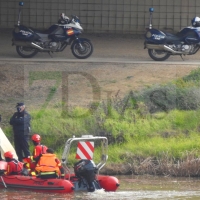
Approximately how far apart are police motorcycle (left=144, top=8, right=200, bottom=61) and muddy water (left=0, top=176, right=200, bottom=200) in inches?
283

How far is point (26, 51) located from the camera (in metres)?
26.3

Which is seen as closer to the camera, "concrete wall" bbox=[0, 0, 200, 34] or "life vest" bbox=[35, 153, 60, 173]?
"life vest" bbox=[35, 153, 60, 173]

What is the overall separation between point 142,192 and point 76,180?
4.40 ft

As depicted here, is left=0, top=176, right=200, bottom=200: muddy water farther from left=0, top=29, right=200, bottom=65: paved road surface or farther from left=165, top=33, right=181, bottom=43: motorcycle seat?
left=0, top=29, right=200, bottom=65: paved road surface

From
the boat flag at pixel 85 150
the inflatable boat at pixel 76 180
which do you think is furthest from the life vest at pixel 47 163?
the boat flag at pixel 85 150

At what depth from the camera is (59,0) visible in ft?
98.8

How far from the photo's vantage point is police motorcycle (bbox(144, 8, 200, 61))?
1018 inches

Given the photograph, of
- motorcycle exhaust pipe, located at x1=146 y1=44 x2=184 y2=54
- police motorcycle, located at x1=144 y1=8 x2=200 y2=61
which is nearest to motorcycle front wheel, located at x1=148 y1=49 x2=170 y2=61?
police motorcycle, located at x1=144 y1=8 x2=200 y2=61

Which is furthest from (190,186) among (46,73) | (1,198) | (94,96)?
(46,73)

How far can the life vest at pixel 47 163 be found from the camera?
17.6 m

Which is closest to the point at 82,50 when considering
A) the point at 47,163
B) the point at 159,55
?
the point at 159,55

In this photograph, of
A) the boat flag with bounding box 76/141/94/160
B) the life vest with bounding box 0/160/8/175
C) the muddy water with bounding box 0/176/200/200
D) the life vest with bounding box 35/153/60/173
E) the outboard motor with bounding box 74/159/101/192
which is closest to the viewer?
the muddy water with bounding box 0/176/200/200

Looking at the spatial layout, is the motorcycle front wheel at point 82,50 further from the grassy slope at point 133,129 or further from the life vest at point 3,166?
the life vest at point 3,166

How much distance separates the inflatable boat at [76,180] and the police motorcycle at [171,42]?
8271 millimetres
